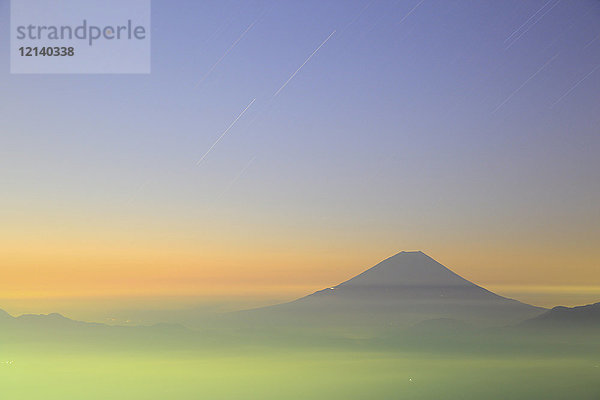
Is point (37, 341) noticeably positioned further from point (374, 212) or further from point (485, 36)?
point (485, 36)

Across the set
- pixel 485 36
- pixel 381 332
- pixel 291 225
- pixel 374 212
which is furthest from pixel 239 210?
pixel 485 36
